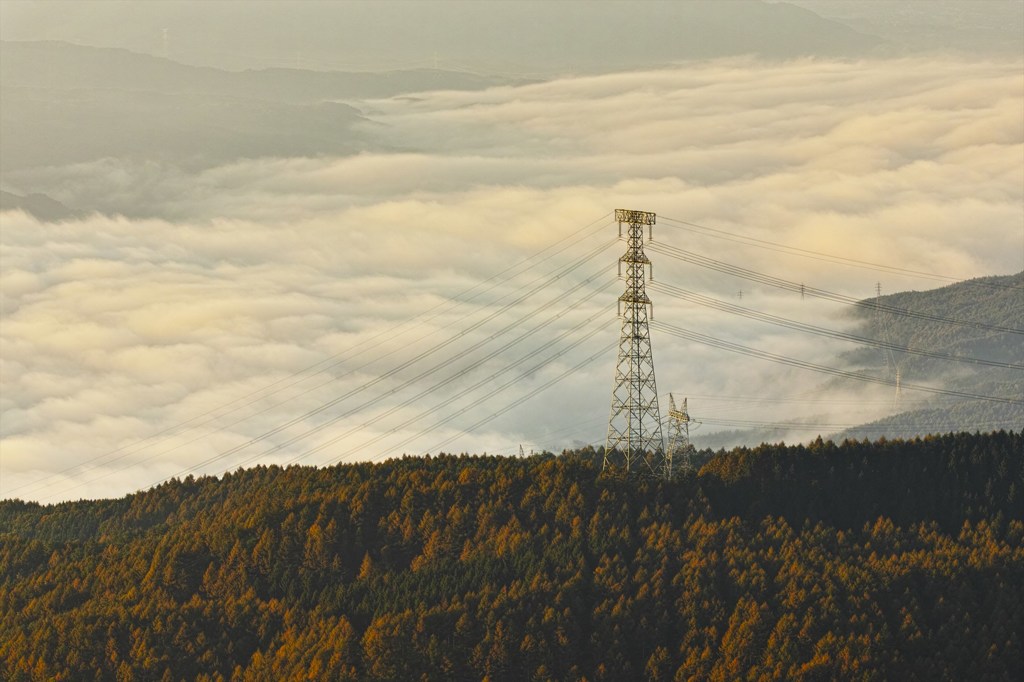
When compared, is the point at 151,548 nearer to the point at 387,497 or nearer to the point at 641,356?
the point at 387,497

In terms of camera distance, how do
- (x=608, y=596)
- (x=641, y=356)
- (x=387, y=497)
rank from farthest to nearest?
(x=387, y=497), (x=608, y=596), (x=641, y=356)

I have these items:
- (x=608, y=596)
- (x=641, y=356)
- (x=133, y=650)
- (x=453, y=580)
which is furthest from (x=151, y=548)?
(x=641, y=356)

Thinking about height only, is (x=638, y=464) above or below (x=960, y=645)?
above
